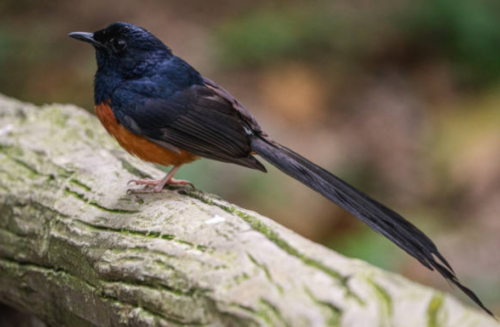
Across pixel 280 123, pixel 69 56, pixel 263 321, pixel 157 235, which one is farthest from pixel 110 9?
pixel 263 321

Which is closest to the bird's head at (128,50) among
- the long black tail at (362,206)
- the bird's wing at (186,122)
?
the bird's wing at (186,122)

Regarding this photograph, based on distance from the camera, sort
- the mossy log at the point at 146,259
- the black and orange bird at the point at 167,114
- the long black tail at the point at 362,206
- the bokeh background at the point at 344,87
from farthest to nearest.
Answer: the bokeh background at the point at 344,87, the black and orange bird at the point at 167,114, the long black tail at the point at 362,206, the mossy log at the point at 146,259

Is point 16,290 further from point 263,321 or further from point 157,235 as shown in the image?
point 263,321

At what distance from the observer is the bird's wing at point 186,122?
10.6 ft

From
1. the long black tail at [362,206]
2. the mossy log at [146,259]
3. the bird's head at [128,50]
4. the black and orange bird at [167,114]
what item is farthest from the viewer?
the bird's head at [128,50]

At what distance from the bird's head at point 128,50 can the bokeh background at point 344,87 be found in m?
2.27

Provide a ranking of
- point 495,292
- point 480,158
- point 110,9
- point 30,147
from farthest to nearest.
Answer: point 110,9 < point 480,158 < point 495,292 < point 30,147

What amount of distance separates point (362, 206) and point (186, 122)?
103cm

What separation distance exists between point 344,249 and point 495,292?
1280 mm

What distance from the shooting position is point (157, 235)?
2627 mm

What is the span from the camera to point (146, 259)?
249cm

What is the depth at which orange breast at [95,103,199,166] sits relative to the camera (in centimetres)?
331

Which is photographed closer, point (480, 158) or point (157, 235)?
point (157, 235)

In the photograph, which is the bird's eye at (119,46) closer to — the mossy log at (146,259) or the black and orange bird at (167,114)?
the black and orange bird at (167,114)
